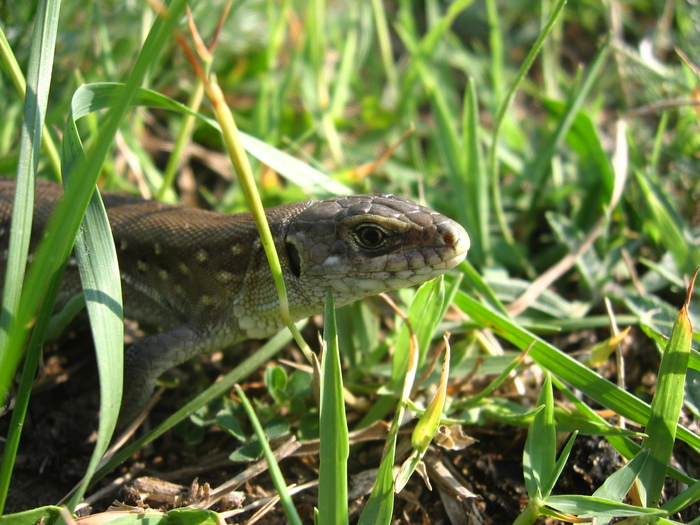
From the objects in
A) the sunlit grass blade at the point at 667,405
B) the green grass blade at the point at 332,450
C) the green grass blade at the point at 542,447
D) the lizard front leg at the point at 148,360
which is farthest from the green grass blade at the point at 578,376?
the lizard front leg at the point at 148,360

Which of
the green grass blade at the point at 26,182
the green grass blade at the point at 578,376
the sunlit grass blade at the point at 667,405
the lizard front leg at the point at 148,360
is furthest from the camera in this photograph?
the lizard front leg at the point at 148,360

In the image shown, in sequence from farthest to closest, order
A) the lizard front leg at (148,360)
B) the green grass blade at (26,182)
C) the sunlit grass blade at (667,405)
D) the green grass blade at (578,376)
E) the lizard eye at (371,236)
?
the lizard front leg at (148,360), the lizard eye at (371,236), the green grass blade at (578,376), the sunlit grass blade at (667,405), the green grass blade at (26,182)

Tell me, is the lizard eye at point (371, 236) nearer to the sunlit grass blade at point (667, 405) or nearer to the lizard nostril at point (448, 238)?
the lizard nostril at point (448, 238)

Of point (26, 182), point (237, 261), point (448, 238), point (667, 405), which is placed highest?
point (26, 182)

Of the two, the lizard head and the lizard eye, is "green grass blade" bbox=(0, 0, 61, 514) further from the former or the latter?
the lizard eye

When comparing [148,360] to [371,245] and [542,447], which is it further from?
[542,447]

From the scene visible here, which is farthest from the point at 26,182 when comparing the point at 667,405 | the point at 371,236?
the point at 667,405

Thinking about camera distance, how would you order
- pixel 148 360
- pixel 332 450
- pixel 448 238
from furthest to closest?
pixel 148 360
pixel 448 238
pixel 332 450
